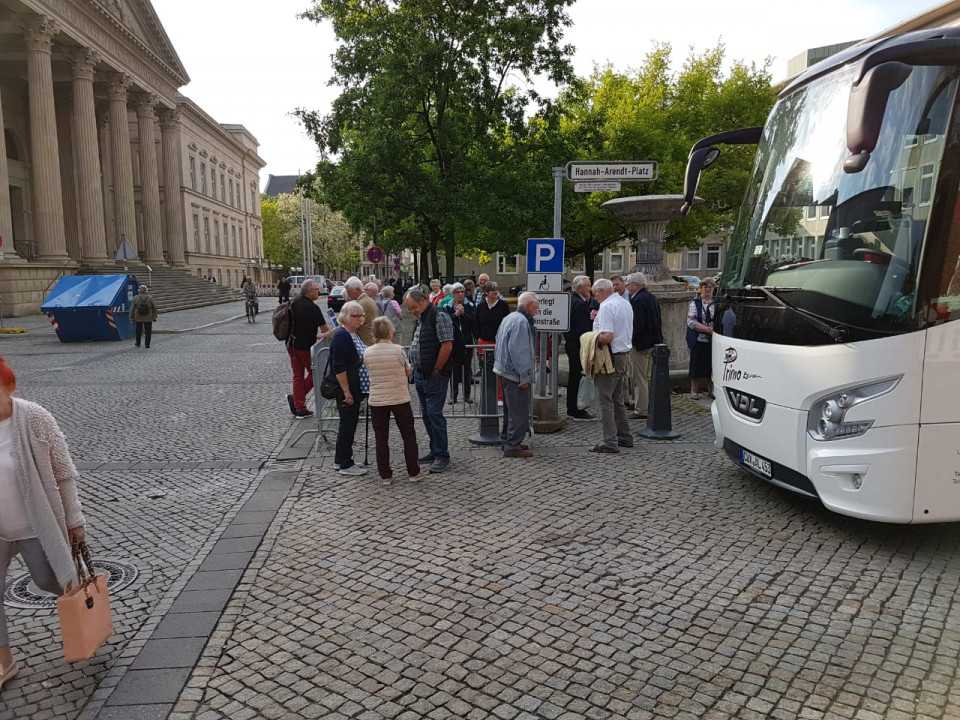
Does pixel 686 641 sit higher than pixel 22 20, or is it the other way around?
pixel 22 20

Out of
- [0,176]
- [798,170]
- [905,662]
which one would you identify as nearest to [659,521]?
[905,662]

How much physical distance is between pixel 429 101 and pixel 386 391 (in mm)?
16516

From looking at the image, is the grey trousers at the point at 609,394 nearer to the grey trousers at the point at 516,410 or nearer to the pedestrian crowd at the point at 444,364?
the pedestrian crowd at the point at 444,364

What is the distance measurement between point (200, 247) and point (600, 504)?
57790mm

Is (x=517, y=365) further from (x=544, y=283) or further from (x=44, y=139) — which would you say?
(x=44, y=139)

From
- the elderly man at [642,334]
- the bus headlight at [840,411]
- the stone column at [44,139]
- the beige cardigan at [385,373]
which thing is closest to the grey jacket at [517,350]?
the beige cardigan at [385,373]

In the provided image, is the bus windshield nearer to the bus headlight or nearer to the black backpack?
the bus headlight

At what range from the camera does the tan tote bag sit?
3297 mm

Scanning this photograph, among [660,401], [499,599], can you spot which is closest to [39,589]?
[499,599]

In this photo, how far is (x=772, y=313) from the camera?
5.36 meters

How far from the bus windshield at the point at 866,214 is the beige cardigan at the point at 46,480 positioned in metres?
4.58

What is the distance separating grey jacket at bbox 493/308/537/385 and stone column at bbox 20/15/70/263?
29490mm

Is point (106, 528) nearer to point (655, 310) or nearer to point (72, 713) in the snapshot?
point (72, 713)

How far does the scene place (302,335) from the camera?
9562 millimetres
